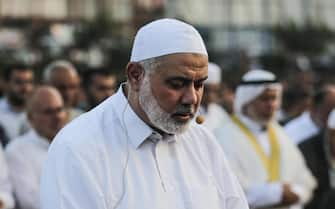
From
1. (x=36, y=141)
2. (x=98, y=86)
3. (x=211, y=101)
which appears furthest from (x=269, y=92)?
(x=98, y=86)

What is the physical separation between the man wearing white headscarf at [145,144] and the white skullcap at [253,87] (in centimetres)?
383

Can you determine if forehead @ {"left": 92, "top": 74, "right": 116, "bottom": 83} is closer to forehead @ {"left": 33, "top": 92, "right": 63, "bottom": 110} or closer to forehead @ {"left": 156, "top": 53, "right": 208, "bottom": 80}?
forehead @ {"left": 33, "top": 92, "right": 63, "bottom": 110}

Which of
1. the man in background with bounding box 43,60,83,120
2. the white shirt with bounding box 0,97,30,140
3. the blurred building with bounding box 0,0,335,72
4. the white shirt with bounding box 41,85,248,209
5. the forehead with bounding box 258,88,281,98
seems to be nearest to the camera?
the white shirt with bounding box 41,85,248,209

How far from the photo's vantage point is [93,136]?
4.42m

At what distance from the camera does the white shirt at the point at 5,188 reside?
7184mm

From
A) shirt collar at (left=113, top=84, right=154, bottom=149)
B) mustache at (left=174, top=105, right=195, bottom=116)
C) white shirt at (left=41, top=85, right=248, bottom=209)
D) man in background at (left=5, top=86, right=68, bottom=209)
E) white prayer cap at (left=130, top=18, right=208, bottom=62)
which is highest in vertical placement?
white prayer cap at (left=130, top=18, right=208, bottom=62)

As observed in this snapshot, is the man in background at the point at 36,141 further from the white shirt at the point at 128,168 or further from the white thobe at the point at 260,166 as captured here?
the white shirt at the point at 128,168

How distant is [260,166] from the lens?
814cm

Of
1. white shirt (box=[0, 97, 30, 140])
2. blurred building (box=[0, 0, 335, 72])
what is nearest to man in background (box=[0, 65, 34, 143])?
white shirt (box=[0, 97, 30, 140])

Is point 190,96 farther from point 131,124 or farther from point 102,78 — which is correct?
point 102,78

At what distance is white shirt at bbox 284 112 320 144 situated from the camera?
9.88 m

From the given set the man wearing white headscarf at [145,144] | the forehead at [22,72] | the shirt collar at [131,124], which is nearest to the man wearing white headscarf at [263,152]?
the forehead at [22,72]

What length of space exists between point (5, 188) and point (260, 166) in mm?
2019

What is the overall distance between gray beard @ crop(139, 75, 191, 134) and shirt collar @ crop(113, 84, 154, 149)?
59mm
